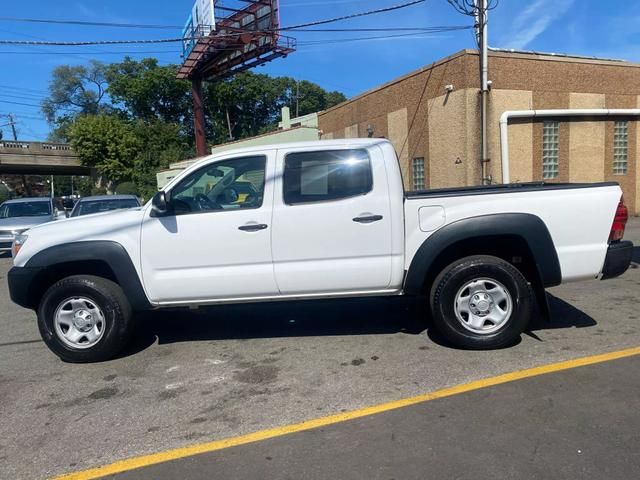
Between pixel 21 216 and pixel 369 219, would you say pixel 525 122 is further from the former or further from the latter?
pixel 21 216

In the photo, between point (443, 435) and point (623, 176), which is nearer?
point (443, 435)

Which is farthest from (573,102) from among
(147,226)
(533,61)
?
(147,226)

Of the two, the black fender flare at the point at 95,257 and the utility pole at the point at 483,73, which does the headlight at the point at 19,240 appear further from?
the utility pole at the point at 483,73

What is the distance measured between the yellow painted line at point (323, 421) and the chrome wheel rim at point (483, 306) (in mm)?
586

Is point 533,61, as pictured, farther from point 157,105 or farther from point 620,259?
point 157,105

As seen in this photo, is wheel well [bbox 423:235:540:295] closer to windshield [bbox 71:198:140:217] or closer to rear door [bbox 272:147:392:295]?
rear door [bbox 272:147:392:295]

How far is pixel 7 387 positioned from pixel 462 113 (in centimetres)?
1448

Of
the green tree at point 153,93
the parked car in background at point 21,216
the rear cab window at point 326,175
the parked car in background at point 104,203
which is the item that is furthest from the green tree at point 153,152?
the rear cab window at point 326,175

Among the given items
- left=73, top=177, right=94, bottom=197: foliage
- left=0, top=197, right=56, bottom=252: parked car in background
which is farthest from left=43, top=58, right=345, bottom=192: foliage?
left=0, top=197, right=56, bottom=252: parked car in background

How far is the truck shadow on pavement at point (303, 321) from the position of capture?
5.72m

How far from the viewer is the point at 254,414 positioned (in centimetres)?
388

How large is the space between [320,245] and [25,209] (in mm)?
13251

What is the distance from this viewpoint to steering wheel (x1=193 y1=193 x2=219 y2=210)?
5016 millimetres

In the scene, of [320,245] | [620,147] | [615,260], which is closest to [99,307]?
[320,245]
